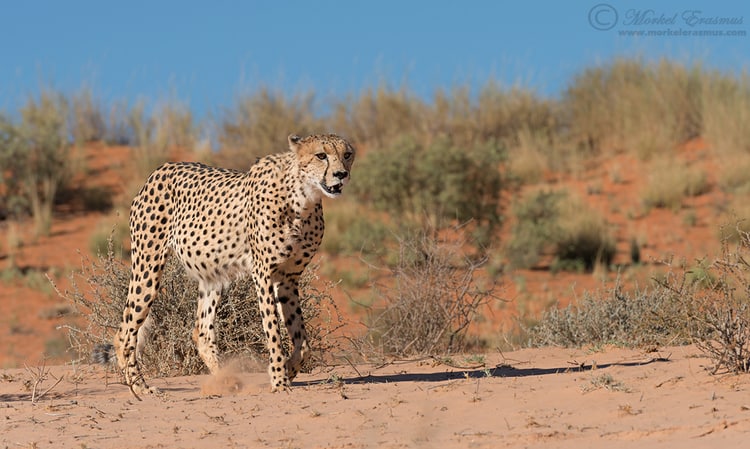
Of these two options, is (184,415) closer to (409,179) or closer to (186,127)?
(409,179)

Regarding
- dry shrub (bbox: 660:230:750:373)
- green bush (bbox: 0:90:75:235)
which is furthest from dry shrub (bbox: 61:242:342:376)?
green bush (bbox: 0:90:75:235)

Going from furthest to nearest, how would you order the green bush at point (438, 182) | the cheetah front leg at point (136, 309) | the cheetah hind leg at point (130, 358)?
the green bush at point (438, 182) < the cheetah front leg at point (136, 309) < the cheetah hind leg at point (130, 358)

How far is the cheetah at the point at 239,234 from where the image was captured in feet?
20.7

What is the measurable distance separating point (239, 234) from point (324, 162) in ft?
2.87

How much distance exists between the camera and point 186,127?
79.9 ft

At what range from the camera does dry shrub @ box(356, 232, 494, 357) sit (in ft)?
27.2

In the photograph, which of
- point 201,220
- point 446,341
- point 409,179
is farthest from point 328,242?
point 201,220

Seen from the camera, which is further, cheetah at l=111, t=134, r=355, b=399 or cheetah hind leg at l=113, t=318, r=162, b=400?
cheetah hind leg at l=113, t=318, r=162, b=400

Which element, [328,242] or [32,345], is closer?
[32,345]

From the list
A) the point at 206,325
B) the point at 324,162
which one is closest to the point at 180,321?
the point at 206,325

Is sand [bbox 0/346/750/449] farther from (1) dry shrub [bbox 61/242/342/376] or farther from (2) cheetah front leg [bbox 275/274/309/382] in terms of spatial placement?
(1) dry shrub [bbox 61/242/342/376]

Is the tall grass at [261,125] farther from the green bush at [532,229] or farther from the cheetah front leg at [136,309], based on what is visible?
the cheetah front leg at [136,309]

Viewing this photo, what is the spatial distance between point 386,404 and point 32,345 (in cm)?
908

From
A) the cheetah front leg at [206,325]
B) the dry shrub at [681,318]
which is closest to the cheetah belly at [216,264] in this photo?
the cheetah front leg at [206,325]
